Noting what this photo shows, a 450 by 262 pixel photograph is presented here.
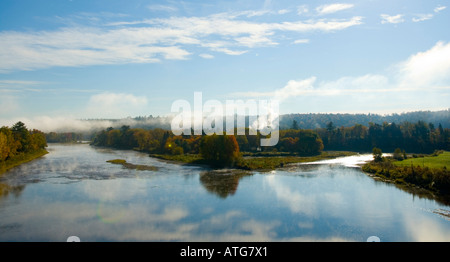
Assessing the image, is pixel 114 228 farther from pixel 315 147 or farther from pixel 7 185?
pixel 315 147

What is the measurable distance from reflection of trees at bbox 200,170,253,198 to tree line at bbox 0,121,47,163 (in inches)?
946

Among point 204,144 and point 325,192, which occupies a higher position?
point 204,144

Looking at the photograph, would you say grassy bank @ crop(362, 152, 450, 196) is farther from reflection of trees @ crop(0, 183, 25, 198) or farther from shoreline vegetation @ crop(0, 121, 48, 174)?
shoreline vegetation @ crop(0, 121, 48, 174)

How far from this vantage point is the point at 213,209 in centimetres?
1966

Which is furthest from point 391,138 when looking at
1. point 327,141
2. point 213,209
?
point 213,209

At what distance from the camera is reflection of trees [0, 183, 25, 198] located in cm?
2314

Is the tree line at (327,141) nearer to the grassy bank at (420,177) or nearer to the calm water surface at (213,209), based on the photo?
the calm water surface at (213,209)

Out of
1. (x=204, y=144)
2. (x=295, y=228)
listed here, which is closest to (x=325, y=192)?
(x=295, y=228)

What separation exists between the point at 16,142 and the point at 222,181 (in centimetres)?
3245

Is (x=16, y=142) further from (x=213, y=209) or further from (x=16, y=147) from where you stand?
(x=213, y=209)
